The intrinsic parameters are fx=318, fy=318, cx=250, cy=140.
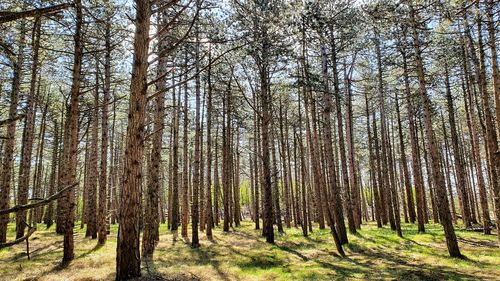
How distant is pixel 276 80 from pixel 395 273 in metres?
14.2

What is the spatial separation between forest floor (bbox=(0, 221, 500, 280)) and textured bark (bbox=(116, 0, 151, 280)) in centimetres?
131

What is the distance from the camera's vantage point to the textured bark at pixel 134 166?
610 centimetres

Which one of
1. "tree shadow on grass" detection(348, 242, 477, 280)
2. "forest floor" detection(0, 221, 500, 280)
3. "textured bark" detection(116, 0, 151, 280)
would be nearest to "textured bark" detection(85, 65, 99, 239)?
"forest floor" detection(0, 221, 500, 280)

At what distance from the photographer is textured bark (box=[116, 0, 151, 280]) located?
610 cm

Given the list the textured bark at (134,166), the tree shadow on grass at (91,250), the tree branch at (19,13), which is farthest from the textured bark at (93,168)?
the tree branch at (19,13)

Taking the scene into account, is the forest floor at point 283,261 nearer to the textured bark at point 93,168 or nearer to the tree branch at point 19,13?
the textured bark at point 93,168

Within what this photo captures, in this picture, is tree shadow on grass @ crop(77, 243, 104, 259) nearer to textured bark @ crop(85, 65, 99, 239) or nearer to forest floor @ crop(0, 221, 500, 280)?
forest floor @ crop(0, 221, 500, 280)

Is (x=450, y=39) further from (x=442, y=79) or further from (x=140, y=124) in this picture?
(x=140, y=124)

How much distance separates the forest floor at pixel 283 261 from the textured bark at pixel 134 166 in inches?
51.5

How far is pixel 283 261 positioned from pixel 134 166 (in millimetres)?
5909

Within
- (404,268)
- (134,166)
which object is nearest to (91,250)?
(134,166)

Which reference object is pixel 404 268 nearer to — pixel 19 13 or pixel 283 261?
pixel 283 261

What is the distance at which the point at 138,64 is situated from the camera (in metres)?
6.55

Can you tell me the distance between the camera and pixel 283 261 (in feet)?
32.6
